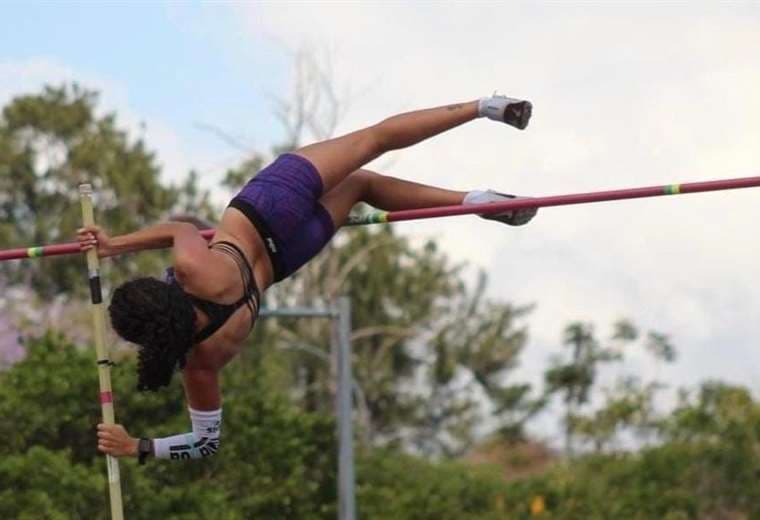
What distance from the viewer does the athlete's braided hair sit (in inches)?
328

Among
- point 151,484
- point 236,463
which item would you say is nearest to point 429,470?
point 236,463

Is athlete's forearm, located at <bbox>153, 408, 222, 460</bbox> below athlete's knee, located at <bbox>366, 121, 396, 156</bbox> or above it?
below

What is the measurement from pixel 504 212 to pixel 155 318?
72.9 inches

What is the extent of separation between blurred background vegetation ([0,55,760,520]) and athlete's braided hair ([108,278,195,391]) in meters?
6.92

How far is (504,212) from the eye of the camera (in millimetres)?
9391

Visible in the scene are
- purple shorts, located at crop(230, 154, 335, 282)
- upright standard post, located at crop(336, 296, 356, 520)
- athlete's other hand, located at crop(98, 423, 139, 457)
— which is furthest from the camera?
upright standard post, located at crop(336, 296, 356, 520)

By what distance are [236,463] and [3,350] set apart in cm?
1385

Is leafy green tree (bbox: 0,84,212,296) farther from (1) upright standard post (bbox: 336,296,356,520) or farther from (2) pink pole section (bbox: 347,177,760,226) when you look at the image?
(2) pink pole section (bbox: 347,177,760,226)

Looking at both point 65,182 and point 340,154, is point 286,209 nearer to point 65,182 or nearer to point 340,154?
point 340,154

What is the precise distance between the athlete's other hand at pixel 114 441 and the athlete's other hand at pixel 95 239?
2.56 feet

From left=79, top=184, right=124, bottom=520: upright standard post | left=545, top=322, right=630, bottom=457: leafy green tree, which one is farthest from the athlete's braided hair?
left=545, top=322, right=630, bottom=457: leafy green tree

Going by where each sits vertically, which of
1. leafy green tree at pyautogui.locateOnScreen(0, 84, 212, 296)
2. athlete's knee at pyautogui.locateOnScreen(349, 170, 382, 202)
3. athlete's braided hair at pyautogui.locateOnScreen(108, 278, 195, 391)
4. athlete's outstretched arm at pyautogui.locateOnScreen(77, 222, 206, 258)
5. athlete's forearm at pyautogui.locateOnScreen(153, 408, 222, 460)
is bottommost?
athlete's forearm at pyautogui.locateOnScreen(153, 408, 222, 460)

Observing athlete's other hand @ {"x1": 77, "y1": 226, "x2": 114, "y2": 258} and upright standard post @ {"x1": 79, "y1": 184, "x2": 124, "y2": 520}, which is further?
upright standard post @ {"x1": 79, "y1": 184, "x2": 124, "y2": 520}

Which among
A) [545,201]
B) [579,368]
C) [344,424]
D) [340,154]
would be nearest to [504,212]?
[545,201]
